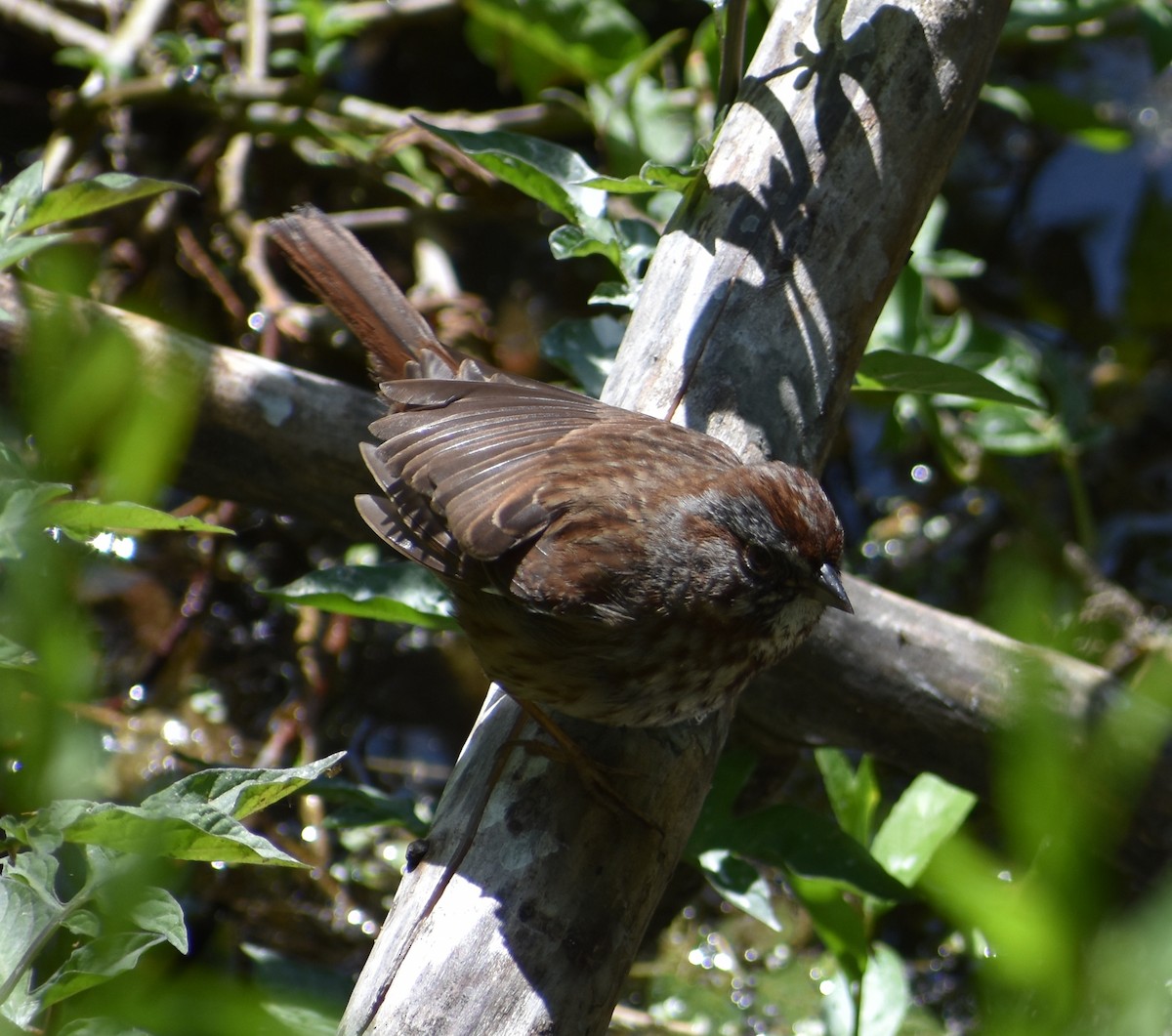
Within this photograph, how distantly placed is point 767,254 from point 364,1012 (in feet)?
5.57

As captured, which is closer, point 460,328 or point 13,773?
point 13,773

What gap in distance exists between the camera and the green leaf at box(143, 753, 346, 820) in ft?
5.63

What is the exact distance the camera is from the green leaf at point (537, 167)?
2.71 meters

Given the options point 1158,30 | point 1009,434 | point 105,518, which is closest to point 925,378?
point 1009,434

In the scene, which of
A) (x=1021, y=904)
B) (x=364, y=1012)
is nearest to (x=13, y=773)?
(x=1021, y=904)

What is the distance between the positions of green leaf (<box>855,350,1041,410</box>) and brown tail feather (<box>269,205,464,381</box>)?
3.19 ft

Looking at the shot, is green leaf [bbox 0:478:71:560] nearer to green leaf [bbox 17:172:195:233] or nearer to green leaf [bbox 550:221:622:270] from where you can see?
green leaf [bbox 17:172:195:233]

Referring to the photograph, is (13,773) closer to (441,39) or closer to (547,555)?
(547,555)

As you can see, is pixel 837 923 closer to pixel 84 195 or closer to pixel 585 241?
pixel 585 241

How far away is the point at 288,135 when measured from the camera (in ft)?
15.1

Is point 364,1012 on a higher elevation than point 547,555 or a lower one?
lower

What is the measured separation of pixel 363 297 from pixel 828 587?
1.33 meters

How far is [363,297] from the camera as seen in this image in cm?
304

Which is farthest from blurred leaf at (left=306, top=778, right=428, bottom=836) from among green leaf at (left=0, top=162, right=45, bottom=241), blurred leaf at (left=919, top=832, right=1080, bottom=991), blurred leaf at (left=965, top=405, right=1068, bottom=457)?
blurred leaf at (left=965, top=405, right=1068, bottom=457)
